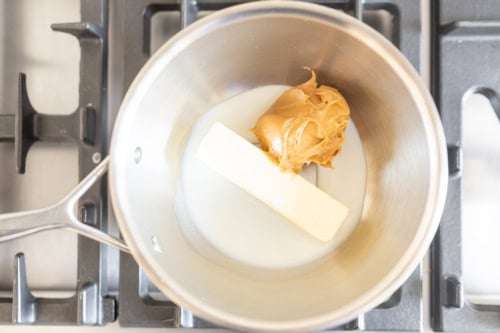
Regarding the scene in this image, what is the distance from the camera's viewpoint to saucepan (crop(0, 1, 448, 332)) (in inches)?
17.6

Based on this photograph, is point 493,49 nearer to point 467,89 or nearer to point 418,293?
point 467,89

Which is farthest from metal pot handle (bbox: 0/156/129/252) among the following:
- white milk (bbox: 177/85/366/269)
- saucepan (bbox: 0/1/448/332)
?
white milk (bbox: 177/85/366/269)

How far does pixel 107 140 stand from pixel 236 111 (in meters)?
0.15

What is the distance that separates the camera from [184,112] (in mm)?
567

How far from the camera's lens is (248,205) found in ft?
1.94

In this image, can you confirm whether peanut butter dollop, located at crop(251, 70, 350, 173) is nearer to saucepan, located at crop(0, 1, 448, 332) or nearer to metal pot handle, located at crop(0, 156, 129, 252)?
saucepan, located at crop(0, 1, 448, 332)

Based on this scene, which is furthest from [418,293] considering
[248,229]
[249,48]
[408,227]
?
[249,48]

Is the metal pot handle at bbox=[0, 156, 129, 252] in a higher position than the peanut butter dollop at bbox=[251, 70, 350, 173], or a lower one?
lower

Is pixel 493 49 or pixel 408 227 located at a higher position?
pixel 493 49

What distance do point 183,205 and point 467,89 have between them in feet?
1.07

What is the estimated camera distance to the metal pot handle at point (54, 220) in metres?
0.46

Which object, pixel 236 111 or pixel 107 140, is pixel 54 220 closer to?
pixel 107 140

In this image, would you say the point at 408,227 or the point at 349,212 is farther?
the point at 349,212

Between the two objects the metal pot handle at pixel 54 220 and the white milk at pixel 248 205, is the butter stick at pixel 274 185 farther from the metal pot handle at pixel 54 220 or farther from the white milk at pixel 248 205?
the metal pot handle at pixel 54 220
